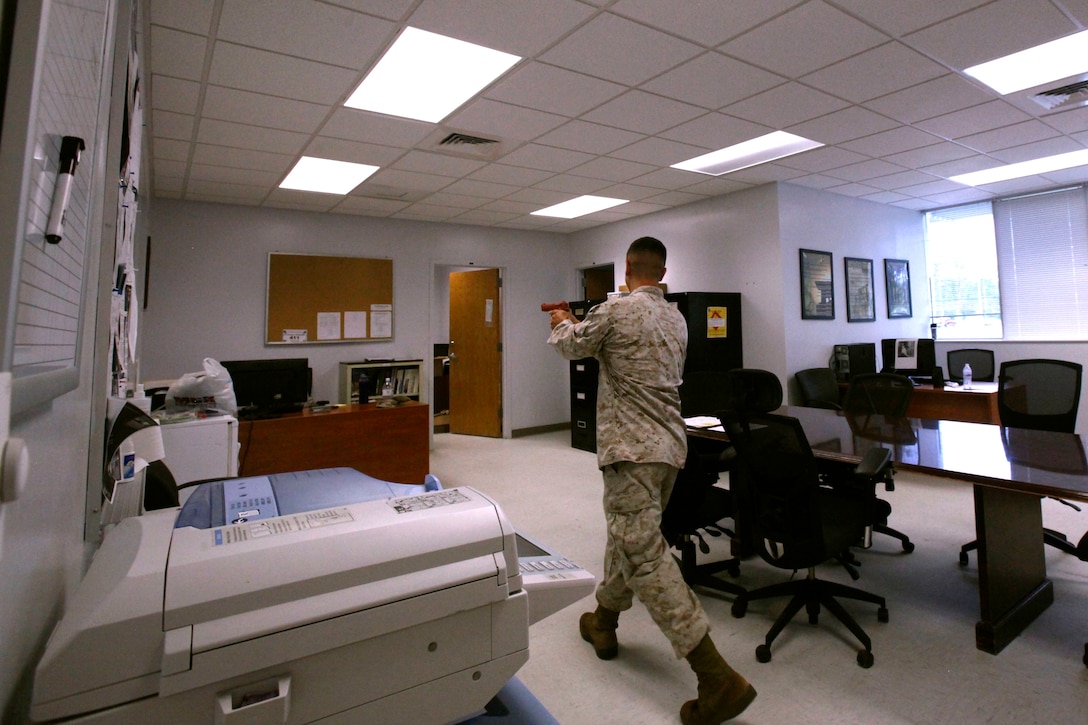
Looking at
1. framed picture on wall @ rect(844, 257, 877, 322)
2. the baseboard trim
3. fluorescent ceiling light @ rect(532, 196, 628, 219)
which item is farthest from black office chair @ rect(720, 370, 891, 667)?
the baseboard trim

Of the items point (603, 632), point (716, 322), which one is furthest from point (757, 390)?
point (716, 322)

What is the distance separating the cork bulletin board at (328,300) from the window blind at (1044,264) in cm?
701

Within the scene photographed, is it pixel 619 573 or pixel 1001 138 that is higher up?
pixel 1001 138

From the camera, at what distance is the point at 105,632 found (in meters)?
0.51

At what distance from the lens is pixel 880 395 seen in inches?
132

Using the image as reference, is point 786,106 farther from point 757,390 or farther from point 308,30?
point 308,30

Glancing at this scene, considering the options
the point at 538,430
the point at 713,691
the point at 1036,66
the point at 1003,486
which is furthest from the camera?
the point at 538,430

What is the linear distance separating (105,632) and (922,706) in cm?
231

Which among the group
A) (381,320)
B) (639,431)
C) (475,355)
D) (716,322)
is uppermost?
(381,320)

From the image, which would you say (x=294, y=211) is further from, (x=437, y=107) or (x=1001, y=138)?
(x=1001, y=138)

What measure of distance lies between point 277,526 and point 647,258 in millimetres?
1720

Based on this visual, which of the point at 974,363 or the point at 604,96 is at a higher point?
the point at 604,96

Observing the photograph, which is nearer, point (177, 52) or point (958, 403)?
point (177, 52)

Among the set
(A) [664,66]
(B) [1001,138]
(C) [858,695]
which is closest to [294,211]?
(A) [664,66]
